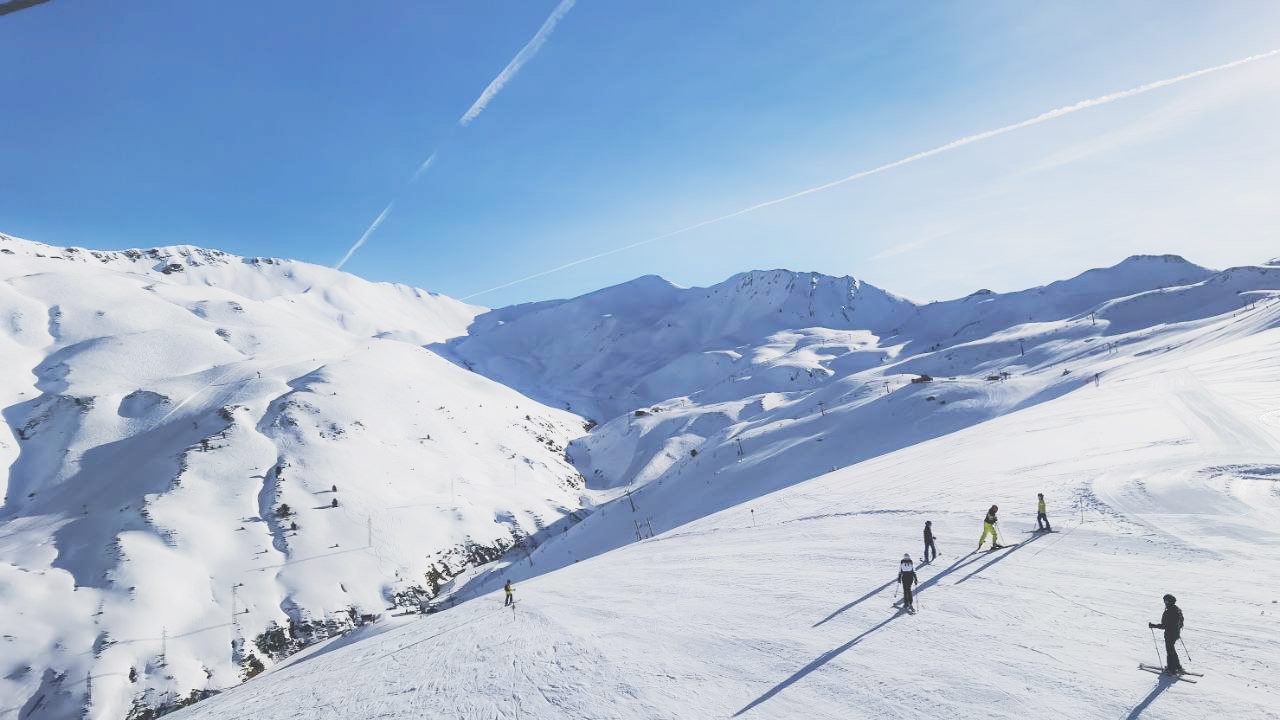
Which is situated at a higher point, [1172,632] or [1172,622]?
[1172,622]

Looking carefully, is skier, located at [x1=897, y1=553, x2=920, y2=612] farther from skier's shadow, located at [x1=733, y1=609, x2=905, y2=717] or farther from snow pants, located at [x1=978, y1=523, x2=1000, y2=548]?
snow pants, located at [x1=978, y1=523, x2=1000, y2=548]

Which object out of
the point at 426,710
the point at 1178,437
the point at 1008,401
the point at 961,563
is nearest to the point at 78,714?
the point at 426,710

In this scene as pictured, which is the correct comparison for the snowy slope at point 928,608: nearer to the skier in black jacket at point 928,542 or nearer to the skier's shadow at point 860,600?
the skier's shadow at point 860,600

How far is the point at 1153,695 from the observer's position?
37.2 feet

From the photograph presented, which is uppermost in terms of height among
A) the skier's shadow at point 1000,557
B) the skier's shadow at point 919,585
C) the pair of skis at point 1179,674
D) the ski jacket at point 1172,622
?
the ski jacket at point 1172,622

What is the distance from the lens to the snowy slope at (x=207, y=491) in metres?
50.7

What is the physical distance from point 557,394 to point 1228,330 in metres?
161

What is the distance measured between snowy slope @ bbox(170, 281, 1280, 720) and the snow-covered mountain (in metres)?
0.16

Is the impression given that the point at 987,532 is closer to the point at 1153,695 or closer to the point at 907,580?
the point at 907,580

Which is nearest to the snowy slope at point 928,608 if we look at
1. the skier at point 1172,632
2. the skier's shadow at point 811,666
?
the skier's shadow at point 811,666

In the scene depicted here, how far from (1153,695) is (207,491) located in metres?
82.6

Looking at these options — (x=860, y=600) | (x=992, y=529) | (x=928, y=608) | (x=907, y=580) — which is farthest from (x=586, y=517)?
(x=907, y=580)

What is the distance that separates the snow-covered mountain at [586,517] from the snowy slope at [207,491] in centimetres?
39

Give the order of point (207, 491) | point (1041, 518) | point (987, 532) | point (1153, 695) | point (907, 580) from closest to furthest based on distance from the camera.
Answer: point (1153, 695)
point (907, 580)
point (987, 532)
point (1041, 518)
point (207, 491)
